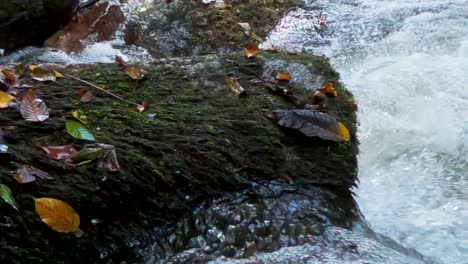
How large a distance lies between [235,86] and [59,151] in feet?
3.19

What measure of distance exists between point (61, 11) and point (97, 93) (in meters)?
2.28

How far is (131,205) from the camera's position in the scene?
2193 mm

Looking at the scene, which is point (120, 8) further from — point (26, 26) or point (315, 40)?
point (315, 40)

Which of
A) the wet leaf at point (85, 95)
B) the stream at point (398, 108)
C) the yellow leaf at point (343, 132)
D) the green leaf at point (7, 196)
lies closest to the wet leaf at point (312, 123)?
the yellow leaf at point (343, 132)

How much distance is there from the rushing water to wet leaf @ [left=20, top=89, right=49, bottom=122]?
151 centimetres

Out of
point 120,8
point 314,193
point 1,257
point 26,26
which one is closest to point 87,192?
point 1,257

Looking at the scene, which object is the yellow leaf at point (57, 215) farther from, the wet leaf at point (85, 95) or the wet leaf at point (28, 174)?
the wet leaf at point (85, 95)

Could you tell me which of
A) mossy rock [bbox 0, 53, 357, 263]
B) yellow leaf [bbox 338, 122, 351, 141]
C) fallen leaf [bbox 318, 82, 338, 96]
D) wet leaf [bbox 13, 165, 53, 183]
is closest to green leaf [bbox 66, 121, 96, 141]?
mossy rock [bbox 0, 53, 357, 263]

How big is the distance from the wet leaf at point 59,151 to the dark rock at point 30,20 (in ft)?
7.92

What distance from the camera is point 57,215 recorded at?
2.01 metres

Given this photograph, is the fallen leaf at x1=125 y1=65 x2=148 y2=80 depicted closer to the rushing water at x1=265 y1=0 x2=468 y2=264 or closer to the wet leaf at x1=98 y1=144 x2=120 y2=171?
the wet leaf at x1=98 y1=144 x2=120 y2=171

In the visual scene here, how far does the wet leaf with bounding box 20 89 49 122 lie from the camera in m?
2.32

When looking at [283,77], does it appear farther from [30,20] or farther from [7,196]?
[30,20]

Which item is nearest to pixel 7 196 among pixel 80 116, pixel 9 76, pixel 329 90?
pixel 80 116
